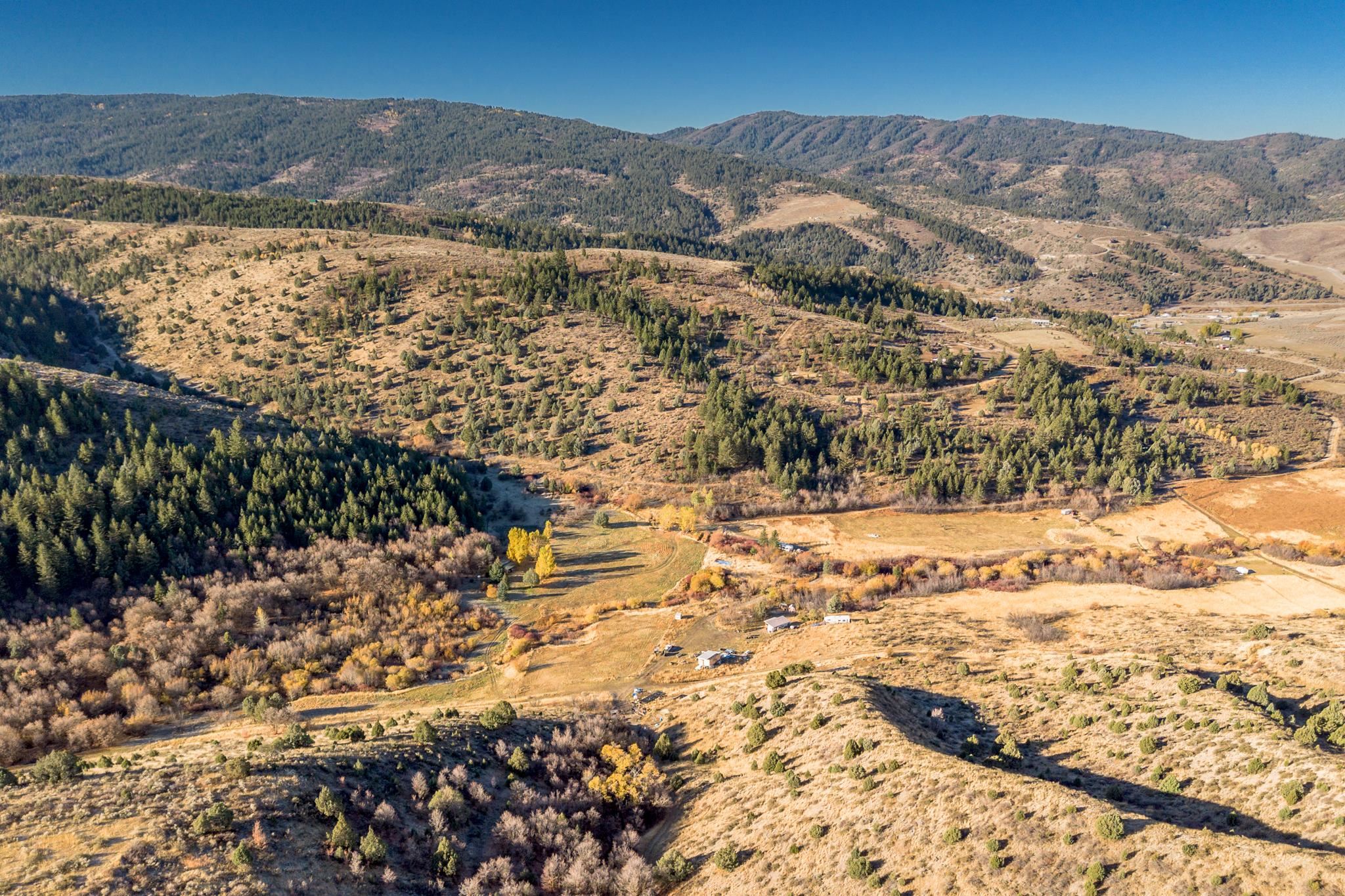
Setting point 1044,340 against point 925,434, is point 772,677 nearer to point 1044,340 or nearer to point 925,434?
point 925,434

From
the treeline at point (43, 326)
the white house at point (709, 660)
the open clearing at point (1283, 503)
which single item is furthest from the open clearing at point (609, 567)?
the treeline at point (43, 326)

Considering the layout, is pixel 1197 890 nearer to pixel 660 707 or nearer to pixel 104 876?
pixel 660 707

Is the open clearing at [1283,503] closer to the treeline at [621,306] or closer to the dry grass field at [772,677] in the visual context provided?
the dry grass field at [772,677]

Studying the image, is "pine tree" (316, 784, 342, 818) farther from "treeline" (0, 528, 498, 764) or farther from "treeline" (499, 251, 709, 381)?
"treeline" (499, 251, 709, 381)

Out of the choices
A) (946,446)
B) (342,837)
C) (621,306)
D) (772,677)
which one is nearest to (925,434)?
(946,446)

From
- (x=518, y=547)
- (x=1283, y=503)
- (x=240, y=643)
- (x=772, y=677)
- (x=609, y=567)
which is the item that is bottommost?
(x=609, y=567)
